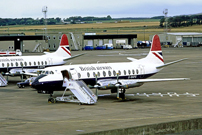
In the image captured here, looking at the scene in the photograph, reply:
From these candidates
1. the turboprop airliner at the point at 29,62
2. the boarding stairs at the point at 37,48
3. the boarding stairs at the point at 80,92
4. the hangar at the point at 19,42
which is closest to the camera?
the boarding stairs at the point at 80,92

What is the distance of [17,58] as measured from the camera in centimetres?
5762

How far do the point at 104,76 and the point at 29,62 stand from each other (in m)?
19.2

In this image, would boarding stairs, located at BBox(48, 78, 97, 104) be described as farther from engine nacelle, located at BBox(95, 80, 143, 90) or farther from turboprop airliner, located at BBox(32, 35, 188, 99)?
engine nacelle, located at BBox(95, 80, 143, 90)

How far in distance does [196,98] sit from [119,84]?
8.47 m

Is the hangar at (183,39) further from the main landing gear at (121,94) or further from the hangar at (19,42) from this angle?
the main landing gear at (121,94)

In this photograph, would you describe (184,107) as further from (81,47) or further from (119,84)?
(81,47)

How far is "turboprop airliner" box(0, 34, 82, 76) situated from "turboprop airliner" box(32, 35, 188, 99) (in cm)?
1525

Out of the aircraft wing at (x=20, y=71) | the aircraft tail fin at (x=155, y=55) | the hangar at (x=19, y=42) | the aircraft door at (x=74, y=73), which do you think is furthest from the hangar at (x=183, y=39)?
the aircraft door at (x=74, y=73)

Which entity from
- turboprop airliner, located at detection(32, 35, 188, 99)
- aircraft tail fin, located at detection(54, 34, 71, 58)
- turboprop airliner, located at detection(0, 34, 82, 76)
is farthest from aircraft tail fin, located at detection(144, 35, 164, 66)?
aircraft tail fin, located at detection(54, 34, 71, 58)

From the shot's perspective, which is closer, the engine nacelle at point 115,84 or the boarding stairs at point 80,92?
the boarding stairs at point 80,92

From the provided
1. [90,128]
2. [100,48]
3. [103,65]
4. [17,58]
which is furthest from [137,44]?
[90,128]

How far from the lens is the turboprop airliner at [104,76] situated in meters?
39.1

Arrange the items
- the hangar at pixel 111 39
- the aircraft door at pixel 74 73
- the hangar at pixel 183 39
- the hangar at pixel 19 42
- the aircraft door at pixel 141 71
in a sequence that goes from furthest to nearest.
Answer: the hangar at pixel 183 39, the hangar at pixel 111 39, the hangar at pixel 19 42, the aircraft door at pixel 141 71, the aircraft door at pixel 74 73

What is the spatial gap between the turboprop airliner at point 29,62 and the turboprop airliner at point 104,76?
50.0 feet
